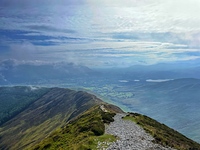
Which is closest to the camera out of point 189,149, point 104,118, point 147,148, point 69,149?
point 147,148

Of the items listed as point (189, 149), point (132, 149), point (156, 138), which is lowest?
point (189, 149)

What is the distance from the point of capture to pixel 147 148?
4584cm

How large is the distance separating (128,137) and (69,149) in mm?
Answer: 13049

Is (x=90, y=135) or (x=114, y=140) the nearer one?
(x=114, y=140)

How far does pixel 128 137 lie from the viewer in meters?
53.2

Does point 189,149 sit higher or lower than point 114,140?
lower

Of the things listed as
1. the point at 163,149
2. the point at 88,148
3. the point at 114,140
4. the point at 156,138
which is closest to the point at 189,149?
the point at 156,138

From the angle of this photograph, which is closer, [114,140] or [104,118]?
[114,140]

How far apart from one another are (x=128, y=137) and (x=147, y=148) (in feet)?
25.6

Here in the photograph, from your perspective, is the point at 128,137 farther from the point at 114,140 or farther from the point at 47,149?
the point at 47,149

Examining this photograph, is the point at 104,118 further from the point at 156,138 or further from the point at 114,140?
the point at 114,140

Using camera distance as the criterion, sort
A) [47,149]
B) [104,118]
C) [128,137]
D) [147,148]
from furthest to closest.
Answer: [104,118]
[47,149]
[128,137]
[147,148]

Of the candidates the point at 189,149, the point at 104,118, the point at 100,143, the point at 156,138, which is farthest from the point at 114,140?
the point at 104,118

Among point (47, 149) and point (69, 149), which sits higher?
point (69, 149)
